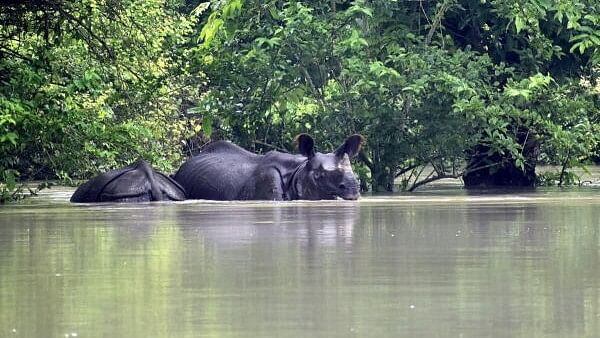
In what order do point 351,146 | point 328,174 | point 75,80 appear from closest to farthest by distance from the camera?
point 75,80 → point 328,174 → point 351,146

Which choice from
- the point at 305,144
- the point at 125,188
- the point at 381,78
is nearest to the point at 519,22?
the point at 381,78

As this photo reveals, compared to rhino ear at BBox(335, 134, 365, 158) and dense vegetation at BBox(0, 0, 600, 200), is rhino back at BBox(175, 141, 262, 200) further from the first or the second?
rhino ear at BBox(335, 134, 365, 158)

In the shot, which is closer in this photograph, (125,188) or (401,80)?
(125,188)

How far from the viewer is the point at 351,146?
22.2 m

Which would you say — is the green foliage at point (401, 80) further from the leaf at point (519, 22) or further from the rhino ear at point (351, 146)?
the rhino ear at point (351, 146)

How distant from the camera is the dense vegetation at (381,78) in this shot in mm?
23828

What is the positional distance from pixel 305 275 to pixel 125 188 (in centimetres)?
1279

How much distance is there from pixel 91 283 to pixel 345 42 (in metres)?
15.1

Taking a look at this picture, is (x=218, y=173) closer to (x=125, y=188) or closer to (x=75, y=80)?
(x=125, y=188)

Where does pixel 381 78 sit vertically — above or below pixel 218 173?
above

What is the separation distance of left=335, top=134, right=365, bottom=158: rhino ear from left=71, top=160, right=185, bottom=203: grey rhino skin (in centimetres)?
239

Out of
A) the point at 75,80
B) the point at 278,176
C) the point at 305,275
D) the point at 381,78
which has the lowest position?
the point at 305,275

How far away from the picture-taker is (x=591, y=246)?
1149 centimetres

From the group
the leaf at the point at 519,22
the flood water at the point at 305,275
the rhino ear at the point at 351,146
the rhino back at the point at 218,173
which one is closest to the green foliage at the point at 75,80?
the rhino back at the point at 218,173
